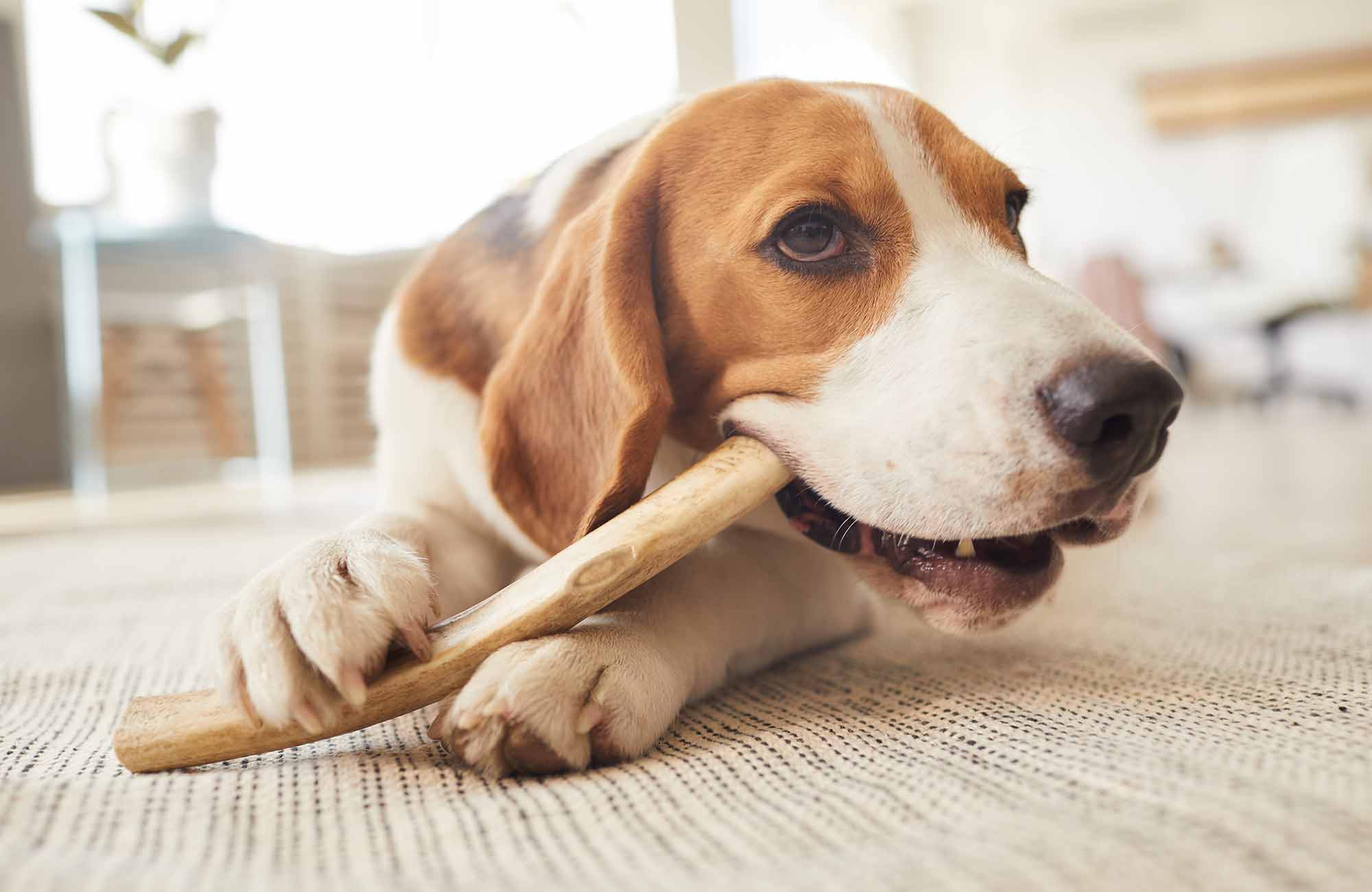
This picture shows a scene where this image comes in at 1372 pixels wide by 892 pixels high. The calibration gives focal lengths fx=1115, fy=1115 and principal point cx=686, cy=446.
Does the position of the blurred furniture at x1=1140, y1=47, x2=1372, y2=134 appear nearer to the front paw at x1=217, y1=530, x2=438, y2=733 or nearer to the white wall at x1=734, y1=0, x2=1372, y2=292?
the white wall at x1=734, y1=0, x2=1372, y2=292

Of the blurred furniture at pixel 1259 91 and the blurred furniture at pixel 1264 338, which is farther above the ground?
the blurred furniture at pixel 1259 91

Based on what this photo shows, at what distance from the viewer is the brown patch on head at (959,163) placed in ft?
4.18

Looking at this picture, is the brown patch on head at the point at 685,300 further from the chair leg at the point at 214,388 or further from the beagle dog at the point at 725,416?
the chair leg at the point at 214,388

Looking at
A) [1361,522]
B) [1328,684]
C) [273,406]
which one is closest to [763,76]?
[1328,684]

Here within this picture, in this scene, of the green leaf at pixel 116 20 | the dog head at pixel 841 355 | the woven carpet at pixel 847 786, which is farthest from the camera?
the green leaf at pixel 116 20

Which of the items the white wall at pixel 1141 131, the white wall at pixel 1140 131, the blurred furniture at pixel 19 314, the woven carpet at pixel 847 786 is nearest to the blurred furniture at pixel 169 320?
the blurred furniture at pixel 19 314

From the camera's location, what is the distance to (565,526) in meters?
1.17

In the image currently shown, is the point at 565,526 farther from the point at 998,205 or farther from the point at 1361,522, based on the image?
the point at 1361,522

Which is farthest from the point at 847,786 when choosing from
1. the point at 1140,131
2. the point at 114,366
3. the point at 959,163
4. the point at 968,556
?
the point at 1140,131

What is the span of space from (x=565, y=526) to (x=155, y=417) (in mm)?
7182

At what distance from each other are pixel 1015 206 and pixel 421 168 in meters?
7.63

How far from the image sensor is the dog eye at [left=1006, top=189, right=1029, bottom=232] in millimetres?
1397

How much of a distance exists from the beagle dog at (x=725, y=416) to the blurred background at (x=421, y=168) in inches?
116

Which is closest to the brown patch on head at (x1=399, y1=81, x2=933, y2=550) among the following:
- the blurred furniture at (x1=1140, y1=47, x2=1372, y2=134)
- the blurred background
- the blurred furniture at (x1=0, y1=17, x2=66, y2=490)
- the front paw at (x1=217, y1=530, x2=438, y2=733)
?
the front paw at (x1=217, y1=530, x2=438, y2=733)
